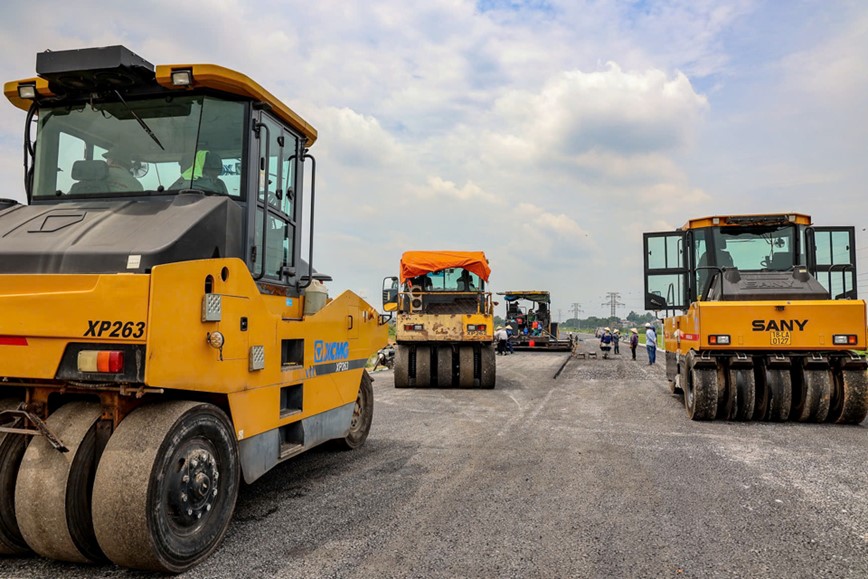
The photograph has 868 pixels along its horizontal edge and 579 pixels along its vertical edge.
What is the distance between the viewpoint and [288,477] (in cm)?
519

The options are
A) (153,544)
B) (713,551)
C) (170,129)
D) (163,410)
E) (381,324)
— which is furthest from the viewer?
(381,324)

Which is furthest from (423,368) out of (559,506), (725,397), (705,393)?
(559,506)

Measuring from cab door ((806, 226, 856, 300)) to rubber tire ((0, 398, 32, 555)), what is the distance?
32.9 feet

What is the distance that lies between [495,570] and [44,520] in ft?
7.71

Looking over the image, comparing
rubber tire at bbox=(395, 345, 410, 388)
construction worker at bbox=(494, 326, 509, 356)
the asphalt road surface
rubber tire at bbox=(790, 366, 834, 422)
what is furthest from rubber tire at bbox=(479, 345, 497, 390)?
construction worker at bbox=(494, 326, 509, 356)

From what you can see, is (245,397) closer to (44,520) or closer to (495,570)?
(44,520)

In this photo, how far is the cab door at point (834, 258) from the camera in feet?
29.5

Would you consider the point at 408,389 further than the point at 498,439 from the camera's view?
Yes

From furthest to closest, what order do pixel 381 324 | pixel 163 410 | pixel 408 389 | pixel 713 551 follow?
pixel 408 389, pixel 381 324, pixel 713 551, pixel 163 410

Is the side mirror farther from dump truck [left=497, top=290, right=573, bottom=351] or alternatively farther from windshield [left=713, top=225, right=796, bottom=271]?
dump truck [left=497, top=290, right=573, bottom=351]

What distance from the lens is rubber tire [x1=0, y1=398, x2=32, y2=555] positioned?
3.11 metres

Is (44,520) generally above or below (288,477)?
above

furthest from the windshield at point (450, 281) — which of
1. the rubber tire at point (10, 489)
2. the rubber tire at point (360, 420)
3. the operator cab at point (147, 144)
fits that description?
the rubber tire at point (10, 489)

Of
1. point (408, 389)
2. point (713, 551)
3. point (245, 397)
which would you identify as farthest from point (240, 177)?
point (408, 389)
